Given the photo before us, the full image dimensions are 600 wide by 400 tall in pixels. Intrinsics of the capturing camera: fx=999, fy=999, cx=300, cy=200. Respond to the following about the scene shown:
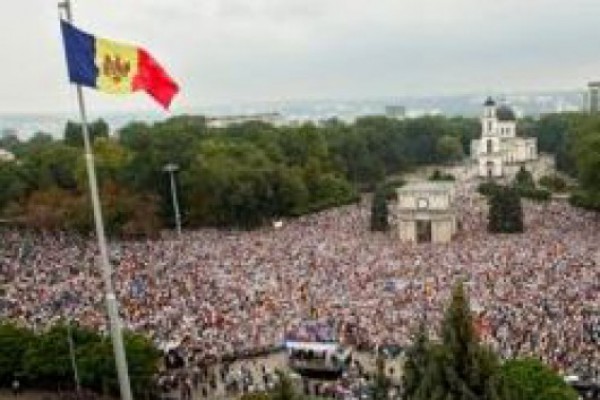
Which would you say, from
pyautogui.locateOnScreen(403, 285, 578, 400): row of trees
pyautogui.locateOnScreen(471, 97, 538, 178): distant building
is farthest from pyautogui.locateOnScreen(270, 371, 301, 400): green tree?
pyautogui.locateOnScreen(471, 97, 538, 178): distant building

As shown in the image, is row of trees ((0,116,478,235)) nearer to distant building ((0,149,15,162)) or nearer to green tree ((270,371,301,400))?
distant building ((0,149,15,162))

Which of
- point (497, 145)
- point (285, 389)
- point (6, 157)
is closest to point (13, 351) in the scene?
point (285, 389)

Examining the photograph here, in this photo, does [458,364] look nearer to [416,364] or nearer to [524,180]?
[416,364]

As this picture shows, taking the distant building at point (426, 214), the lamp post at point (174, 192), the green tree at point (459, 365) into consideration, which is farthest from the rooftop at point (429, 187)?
the green tree at point (459, 365)

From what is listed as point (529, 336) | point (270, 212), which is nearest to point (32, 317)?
point (529, 336)

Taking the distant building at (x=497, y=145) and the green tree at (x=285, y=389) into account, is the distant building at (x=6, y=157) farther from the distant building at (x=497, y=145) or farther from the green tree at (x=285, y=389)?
the green tree at (x=285, y=389)

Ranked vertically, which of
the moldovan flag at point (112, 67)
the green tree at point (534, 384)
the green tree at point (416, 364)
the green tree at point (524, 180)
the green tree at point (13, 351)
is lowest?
the green tree at point (524, 180)
